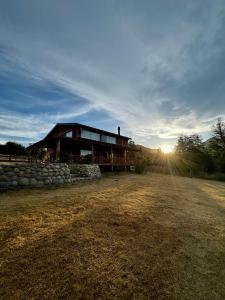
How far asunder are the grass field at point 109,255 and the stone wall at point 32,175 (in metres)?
3.98

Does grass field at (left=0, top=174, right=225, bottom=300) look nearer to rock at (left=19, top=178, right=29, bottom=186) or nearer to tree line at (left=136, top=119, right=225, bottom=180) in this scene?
rock at (left=19, top=178, right=29, bottom=186)

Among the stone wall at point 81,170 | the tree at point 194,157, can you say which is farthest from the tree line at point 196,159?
the stone wall at point 81,170

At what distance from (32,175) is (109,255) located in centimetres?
830

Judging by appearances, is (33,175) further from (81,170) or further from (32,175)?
(81,170)

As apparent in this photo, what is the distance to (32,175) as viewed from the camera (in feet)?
32.0

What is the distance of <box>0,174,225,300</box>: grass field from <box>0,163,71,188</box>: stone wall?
157 inches

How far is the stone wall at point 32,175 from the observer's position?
8.72 m

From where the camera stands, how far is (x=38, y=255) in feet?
9.73

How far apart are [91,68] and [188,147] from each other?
31189 millimetres

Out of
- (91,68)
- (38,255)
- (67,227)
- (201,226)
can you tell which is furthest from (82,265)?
(91,68)

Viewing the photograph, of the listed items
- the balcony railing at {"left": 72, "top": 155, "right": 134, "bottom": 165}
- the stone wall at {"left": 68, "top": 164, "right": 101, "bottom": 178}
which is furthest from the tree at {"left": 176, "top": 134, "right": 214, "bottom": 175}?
the stone wall at {"left": 68, "top": 164, "right": 101, "bottom": 178}

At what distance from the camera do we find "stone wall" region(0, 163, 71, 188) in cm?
872

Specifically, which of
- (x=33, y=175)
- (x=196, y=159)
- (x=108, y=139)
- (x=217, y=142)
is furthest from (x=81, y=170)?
(x=217, y=142)

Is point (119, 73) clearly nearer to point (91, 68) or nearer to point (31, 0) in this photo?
point (91, 68)
